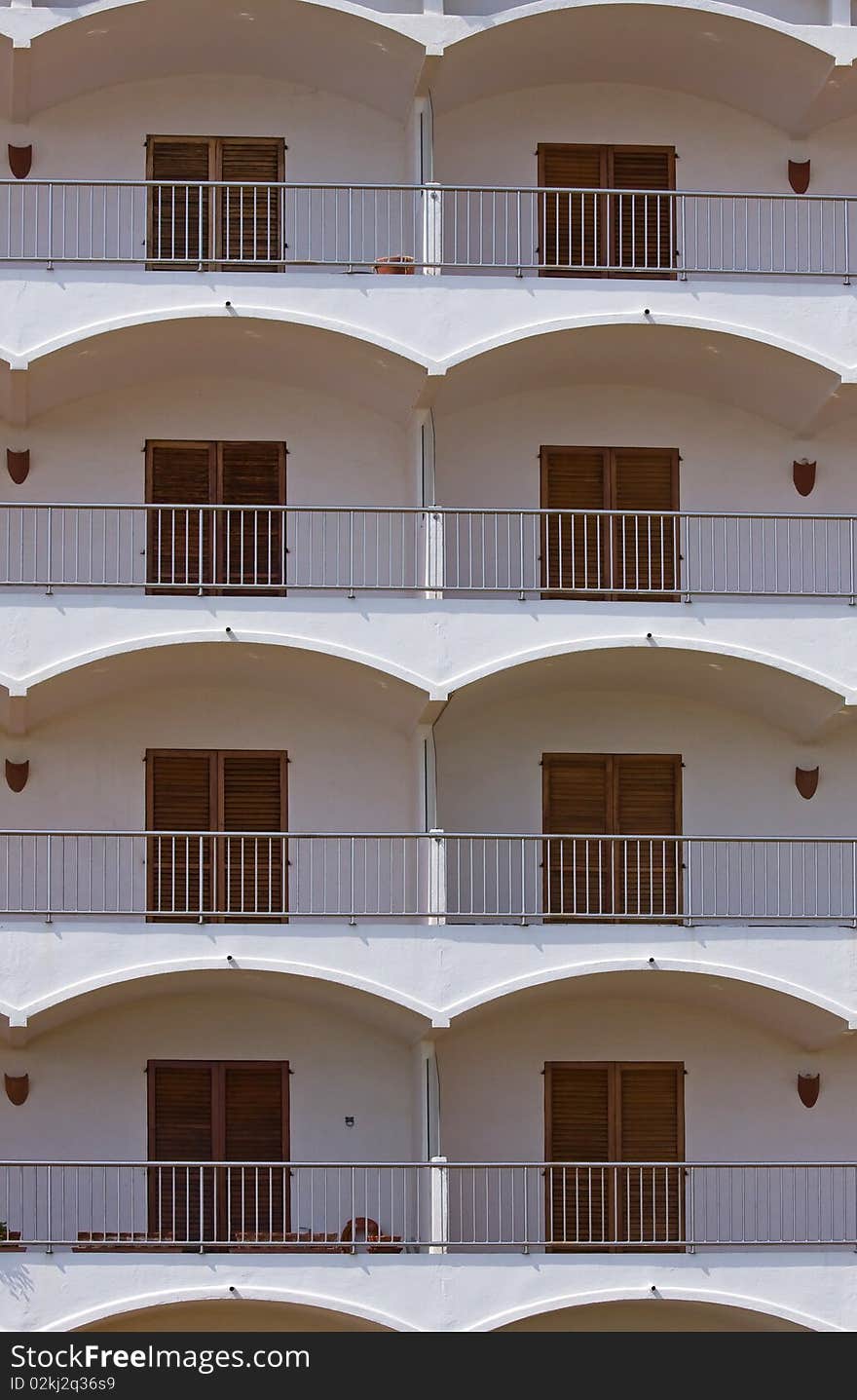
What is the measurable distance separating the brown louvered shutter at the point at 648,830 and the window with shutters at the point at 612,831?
1 centimetres

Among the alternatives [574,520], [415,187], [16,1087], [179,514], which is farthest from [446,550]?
[16,1087]

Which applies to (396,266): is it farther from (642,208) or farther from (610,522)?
(610,522)

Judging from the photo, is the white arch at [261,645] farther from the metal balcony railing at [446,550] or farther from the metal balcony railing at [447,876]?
the metal balcony railing at [447,876]

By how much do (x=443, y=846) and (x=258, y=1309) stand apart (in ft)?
16.7

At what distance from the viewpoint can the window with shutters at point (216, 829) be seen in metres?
27.4

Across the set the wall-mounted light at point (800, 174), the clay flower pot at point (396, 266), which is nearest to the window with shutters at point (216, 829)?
the clay flower pot at point (396, 266)

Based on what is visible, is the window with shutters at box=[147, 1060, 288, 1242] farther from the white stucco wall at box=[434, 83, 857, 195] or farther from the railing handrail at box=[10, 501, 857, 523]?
the white stucco wall at box=[434, 83, 857, 195]

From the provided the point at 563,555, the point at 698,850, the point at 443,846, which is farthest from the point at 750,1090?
the point at 563,555

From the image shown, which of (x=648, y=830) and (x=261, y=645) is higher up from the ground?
(x=261, y=645)

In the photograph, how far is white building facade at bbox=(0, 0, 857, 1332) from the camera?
26.4 m

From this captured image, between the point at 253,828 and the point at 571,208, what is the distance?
317 inches

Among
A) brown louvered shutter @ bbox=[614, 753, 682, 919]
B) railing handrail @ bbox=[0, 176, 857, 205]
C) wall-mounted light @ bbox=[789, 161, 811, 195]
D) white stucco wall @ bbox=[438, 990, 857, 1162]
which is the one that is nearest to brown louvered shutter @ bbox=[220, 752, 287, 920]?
white stucco wall @ bbox=[438, 990, 857, 1162]

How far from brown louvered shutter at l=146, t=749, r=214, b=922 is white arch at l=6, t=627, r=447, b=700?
1842 millimetres

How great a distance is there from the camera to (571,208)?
29.2 meters
